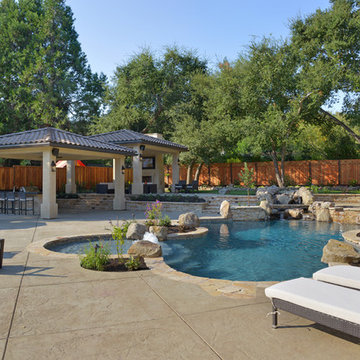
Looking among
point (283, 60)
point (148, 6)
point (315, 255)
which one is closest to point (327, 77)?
point (283, 60)

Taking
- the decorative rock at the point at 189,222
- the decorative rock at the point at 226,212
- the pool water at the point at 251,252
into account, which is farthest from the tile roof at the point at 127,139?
the decorative rock at the point at 189,222

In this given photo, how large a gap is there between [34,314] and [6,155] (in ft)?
44.1

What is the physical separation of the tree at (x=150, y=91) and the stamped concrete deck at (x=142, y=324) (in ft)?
86.4

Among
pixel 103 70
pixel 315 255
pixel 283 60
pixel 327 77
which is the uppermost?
pixel 103 70

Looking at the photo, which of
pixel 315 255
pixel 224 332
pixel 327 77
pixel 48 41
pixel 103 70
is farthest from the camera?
Answer: pixel 103 70

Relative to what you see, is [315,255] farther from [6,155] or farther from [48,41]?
[48,41]

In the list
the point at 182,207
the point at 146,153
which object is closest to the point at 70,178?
the point at 146,153

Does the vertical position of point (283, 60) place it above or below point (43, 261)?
above

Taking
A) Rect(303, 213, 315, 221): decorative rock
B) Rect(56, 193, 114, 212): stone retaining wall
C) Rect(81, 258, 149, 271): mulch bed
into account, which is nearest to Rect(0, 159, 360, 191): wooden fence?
Rect(56, 193, 114, 212): stone retaining wall

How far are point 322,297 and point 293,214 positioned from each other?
12.7m

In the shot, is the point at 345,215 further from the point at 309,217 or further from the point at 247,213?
the point at 247,213

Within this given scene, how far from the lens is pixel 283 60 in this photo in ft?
70.0

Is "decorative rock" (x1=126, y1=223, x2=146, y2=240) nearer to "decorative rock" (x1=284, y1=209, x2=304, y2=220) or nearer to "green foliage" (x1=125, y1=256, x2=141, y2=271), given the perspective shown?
"green foliage" (x1=125, y1=256, x2=141, y2=271)

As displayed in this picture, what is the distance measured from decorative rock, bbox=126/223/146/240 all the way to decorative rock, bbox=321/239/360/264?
4.44m
